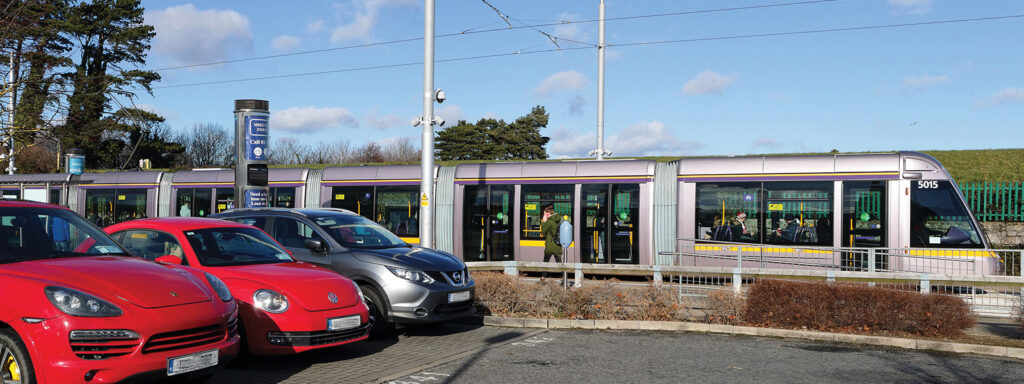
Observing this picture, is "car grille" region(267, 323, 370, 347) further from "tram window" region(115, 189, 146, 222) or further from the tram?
"tram window" region(115, 189, 146, 222)

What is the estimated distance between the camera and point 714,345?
10.2 metres

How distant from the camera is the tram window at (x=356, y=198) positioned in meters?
22.1

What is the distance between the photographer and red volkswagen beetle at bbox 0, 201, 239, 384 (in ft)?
19.0

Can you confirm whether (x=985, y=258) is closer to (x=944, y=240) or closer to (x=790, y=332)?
(x=944, y=240)

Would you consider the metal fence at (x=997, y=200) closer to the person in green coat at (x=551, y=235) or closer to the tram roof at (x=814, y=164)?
the tram roof at (x=814, y=164)

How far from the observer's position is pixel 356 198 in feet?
73.2

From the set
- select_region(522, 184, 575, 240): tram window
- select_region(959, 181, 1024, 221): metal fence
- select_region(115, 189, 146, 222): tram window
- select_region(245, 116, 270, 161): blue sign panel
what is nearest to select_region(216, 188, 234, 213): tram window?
select_region(115, 189, 146, 222): tram window

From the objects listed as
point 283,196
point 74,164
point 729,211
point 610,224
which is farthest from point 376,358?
point 74,164

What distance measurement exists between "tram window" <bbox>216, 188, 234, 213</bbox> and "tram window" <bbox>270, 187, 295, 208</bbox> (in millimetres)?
1519

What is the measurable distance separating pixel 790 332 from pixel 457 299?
439 centimetres

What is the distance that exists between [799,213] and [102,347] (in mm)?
14984

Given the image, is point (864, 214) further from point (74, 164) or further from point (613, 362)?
point (74, 164)

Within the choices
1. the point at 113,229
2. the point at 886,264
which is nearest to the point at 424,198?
the point at 113,229

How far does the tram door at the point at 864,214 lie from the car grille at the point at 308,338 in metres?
12.5
